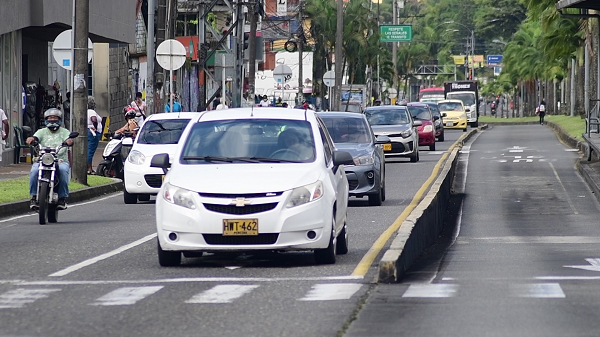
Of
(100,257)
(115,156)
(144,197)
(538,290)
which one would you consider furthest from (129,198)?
(538,290)

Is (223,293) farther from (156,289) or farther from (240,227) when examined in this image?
(240,227)

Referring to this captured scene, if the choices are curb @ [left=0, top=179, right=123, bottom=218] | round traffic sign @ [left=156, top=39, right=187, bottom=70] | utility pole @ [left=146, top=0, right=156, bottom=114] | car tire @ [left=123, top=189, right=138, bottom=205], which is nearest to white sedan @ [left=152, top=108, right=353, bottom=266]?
curb @ [left=0, top=179, right=123, bottom=218]

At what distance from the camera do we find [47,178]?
716 inches

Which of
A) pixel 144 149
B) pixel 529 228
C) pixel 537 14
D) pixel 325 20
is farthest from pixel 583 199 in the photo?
pixel 325 20

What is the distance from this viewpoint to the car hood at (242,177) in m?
12.1

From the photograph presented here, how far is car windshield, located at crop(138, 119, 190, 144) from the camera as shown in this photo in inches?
928

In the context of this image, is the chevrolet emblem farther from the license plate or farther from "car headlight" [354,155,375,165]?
"car headlight" [354,155,375,165]

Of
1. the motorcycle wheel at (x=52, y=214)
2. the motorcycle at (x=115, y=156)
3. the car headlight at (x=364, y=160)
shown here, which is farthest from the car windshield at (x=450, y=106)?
the motorcycle wheel at (x=52, y=214)

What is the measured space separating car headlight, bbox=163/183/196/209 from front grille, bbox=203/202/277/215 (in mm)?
168

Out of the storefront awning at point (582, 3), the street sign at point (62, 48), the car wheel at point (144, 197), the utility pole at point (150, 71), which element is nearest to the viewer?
the car wheel at point (144, 197)

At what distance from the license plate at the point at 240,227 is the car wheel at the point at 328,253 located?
80cm

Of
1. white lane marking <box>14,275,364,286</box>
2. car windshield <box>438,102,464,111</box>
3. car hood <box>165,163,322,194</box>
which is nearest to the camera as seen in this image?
white lane marking <box>14,275,364,286</box>

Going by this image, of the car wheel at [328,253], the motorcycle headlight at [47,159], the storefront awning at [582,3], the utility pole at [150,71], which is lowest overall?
the car wheel at [328,253]

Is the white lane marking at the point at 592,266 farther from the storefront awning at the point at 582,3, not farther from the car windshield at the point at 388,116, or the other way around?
the car windshield at the point at 388,116
